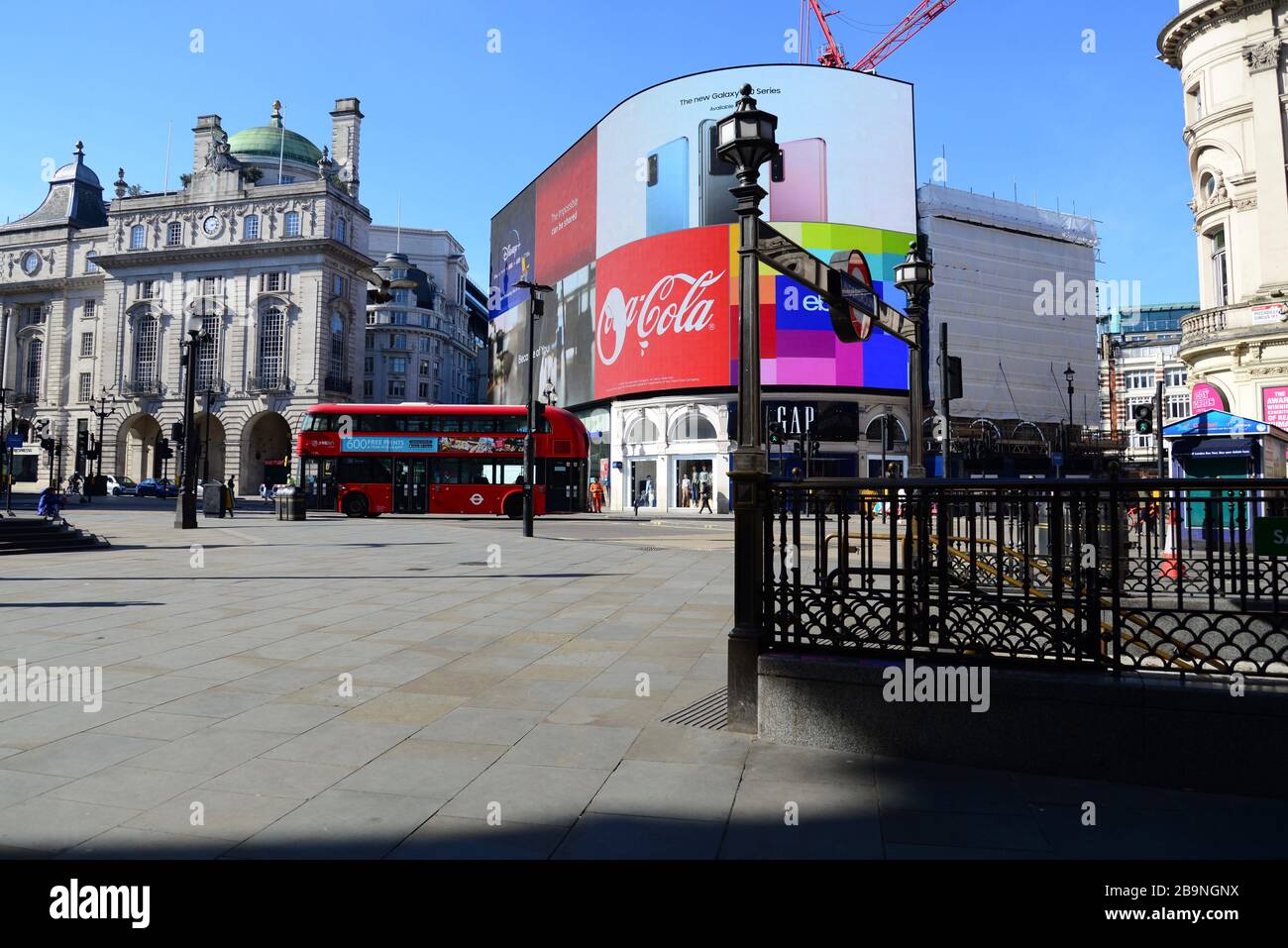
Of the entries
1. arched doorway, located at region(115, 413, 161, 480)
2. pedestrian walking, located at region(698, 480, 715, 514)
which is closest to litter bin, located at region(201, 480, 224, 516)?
pedestrian walking, located at region(698, 480, 715, 514)

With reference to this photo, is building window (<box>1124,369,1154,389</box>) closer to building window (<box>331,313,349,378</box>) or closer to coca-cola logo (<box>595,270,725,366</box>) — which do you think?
coca-cola logo (<box>595,270,725,366</box>)

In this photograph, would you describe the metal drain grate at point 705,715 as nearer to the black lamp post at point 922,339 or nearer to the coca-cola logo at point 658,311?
the black lamp post at point 922,339

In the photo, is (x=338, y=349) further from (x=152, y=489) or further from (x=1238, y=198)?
(x=1238, y=198)

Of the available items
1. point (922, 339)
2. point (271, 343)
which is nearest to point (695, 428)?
point (922, 339)

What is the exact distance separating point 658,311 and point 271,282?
110 feet

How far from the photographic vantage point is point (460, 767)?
4.06 meters

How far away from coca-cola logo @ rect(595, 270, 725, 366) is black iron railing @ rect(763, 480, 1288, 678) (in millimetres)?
39880

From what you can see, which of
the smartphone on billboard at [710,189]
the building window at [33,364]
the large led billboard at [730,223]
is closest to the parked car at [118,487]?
the building window at [33,364]

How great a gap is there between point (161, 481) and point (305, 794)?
62.7 metres

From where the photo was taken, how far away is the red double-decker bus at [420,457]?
2953 centimetres

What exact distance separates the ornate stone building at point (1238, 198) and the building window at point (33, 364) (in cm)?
8497

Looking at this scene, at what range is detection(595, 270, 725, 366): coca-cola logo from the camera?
44062mm
